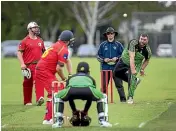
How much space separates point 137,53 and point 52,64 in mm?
3865

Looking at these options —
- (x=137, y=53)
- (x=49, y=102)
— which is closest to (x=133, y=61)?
(x=137, y=53)

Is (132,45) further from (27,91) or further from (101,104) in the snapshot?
(101,104)

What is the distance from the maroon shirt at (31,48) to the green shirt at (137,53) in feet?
7.19

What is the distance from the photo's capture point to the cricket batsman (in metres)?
17.0

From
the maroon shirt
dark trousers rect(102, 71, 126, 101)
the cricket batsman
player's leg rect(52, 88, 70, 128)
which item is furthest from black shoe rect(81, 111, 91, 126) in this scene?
dark trousers rect(102, 71, 126, 101)

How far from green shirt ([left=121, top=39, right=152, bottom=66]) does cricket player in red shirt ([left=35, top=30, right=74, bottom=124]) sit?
134 inches

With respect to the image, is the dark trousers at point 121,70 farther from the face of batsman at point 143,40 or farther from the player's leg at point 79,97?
the player's leg at point 79,97

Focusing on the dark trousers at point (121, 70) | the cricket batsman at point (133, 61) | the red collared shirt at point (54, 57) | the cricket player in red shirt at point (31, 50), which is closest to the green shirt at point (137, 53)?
the cricket batsman at point (133, 61)

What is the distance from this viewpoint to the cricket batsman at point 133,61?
1705 centimetres

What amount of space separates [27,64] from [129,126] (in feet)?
18.1

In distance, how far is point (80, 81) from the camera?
40.5ft

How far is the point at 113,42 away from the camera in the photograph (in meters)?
18.3

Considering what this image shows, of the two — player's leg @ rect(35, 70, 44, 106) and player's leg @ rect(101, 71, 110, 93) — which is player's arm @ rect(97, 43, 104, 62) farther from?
player's leg @ rect(35, 70, 44, 106)

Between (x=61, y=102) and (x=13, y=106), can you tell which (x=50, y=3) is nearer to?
(x=13, y=106)
